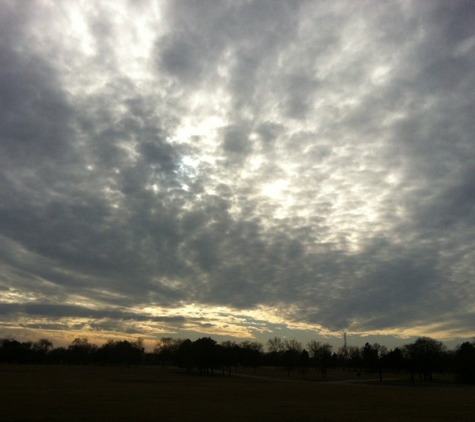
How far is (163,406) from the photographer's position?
40688 millimetres

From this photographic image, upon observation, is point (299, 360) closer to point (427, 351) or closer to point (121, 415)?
point (427, 351)

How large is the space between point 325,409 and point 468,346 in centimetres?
14237

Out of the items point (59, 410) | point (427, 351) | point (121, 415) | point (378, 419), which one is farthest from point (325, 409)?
point (427, 351)

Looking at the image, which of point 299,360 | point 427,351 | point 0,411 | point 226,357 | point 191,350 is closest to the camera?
point 0,411

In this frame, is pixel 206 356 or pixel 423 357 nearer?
pixel 423 357

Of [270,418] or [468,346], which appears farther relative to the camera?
[468,346]

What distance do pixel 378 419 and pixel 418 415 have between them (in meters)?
6.53

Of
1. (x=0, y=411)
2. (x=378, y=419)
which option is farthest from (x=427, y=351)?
(x=0, y=411)

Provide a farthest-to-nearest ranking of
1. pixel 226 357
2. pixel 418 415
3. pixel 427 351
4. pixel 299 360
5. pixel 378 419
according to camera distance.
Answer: pixel 299 360, pixel 226 357, pixel 427 351, pixel 418 415, pixel 378 419

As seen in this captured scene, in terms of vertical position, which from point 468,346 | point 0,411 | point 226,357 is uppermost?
point 468,346

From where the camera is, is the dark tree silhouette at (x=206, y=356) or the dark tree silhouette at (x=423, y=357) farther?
the dark tree silhouette at (x=206, y=356)

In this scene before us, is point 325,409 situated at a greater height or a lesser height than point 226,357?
lesser

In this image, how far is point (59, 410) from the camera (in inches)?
1378

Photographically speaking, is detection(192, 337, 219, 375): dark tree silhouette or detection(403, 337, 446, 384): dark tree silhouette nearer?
detection(403, 337, 446, 384): dark tree silhouette
